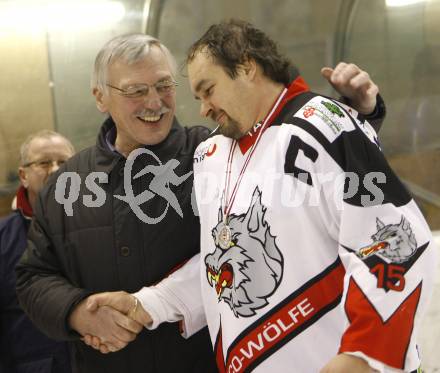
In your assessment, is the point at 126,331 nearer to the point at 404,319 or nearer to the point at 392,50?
the point at 404,319

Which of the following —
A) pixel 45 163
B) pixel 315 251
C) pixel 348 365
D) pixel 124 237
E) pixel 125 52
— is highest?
pixel 125 52

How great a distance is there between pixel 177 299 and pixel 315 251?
1.97 ft

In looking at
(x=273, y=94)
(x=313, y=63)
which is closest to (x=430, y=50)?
(x=313, y=63)

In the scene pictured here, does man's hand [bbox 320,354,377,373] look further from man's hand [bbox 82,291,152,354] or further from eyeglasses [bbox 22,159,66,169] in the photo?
eyeglasses [bbox 22,159,66,169]

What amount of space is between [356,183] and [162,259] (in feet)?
2.79

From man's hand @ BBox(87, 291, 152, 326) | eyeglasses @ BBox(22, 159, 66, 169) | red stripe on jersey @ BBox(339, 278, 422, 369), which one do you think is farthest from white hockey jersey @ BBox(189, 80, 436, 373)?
eyeglasses @ BBox(22, 159, 66, 169)

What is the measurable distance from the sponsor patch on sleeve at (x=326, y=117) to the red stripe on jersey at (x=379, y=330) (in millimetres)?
387

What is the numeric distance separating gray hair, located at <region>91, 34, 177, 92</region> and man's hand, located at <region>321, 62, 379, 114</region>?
69 centimetres

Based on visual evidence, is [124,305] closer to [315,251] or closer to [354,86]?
[315,251]

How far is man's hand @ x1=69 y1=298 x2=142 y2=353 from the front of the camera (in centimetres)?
213

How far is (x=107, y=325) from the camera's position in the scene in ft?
7.00

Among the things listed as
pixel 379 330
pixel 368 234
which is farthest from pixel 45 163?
pixel 379 330

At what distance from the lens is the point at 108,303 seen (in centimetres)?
214

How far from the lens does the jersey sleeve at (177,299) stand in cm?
213
